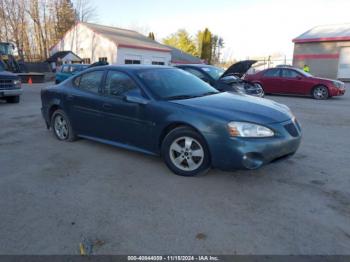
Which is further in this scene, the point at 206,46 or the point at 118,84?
the point at 206,46

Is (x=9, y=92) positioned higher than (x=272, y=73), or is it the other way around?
(x=272, y=73)

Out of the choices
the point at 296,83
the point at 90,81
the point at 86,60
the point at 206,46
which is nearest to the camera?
the point at 90,81

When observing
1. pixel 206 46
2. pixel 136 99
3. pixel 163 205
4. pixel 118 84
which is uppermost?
pixel 206 46

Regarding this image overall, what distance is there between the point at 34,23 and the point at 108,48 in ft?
72.4

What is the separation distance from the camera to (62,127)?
579cm

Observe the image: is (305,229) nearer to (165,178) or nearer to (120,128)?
(165,178)

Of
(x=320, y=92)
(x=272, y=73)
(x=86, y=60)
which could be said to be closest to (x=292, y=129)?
(x=320, y=92)

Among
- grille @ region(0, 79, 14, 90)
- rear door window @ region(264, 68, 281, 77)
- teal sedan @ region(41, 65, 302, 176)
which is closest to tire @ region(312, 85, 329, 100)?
rear door window @ region(264, 68, 281, 77)

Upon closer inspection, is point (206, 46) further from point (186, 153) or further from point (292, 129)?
point (186, 153)

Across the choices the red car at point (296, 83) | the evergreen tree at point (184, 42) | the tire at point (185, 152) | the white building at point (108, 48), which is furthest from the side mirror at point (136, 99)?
the evergreen tree at point (184, 42)

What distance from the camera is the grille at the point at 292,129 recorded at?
387 cm

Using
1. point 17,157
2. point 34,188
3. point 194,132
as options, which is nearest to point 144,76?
point 194,132

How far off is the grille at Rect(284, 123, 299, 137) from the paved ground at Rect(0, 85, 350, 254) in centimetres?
61

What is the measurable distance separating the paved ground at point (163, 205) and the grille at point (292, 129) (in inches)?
23.9
